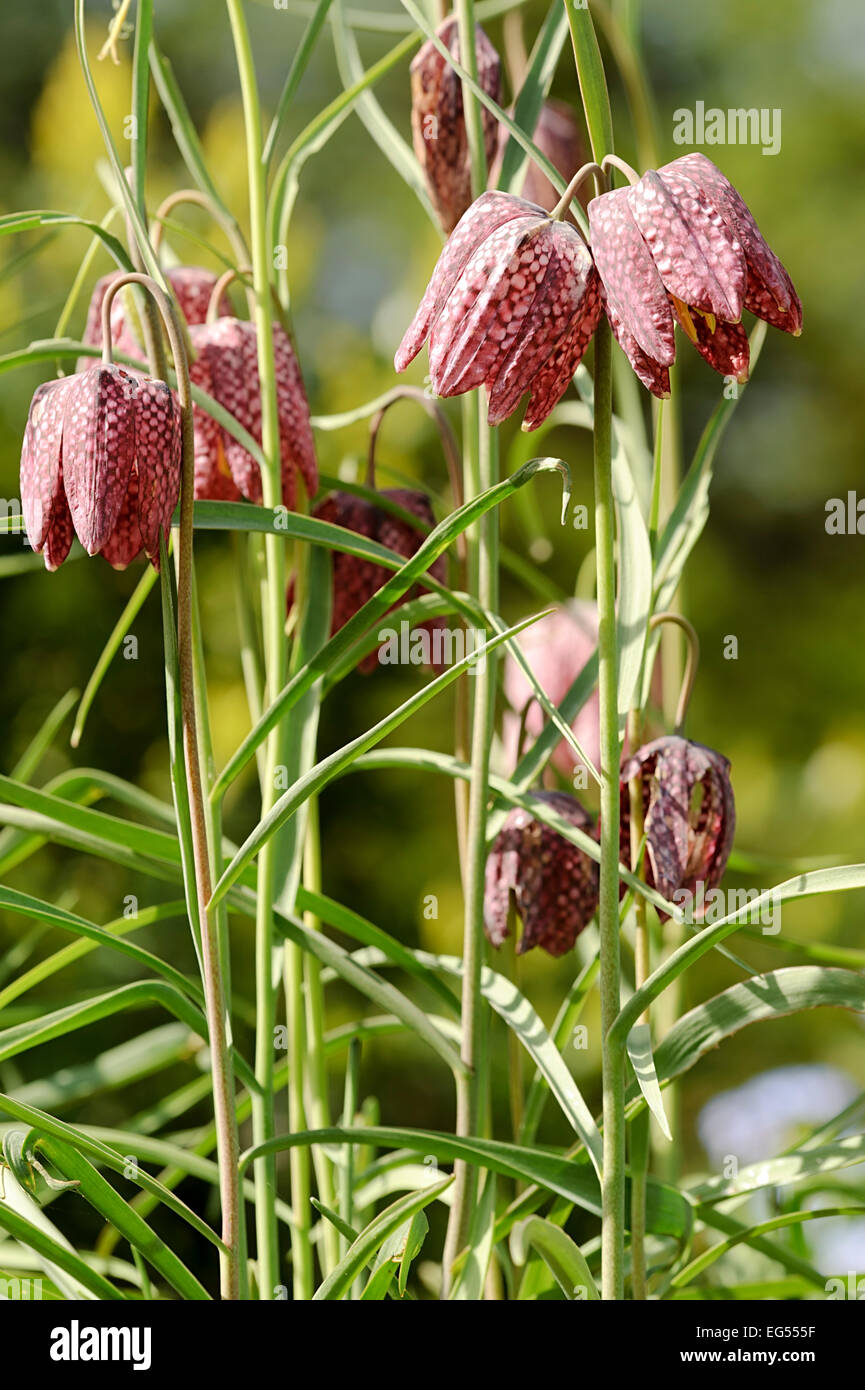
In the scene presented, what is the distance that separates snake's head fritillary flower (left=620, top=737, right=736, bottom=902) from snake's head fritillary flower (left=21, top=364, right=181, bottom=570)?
10.9 inches

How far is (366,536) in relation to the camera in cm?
75

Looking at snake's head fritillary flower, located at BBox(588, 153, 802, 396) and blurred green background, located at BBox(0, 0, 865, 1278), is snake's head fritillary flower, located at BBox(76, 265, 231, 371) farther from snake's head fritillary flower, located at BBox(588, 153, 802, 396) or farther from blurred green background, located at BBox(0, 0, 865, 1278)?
blurred green background, located at BBox(0, 0, 865, 1278)

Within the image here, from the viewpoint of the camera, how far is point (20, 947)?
90 centimetres

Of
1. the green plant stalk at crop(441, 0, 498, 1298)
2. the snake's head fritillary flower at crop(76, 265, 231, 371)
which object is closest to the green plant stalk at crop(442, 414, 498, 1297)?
the green plant stalk at crop(441, 0, 498, 1298)

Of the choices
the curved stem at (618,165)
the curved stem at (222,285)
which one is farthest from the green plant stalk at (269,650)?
the curved stem at (618,165)

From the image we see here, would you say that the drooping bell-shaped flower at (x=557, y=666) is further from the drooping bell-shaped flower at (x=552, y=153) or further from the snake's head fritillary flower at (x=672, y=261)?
the snake's head fritillary flower at (x=672, y=261)

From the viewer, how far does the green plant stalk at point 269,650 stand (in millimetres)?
613

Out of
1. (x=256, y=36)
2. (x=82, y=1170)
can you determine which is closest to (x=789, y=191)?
(x=256, y=36)

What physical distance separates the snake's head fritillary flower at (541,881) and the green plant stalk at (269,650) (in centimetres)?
13

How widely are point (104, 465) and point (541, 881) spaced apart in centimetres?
34

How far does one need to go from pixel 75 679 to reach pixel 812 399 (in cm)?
125

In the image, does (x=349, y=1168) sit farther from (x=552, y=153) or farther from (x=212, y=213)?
(x=552, y=153)

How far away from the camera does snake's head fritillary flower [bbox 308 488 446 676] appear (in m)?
0.74

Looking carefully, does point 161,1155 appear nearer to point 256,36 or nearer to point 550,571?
point 550,571
